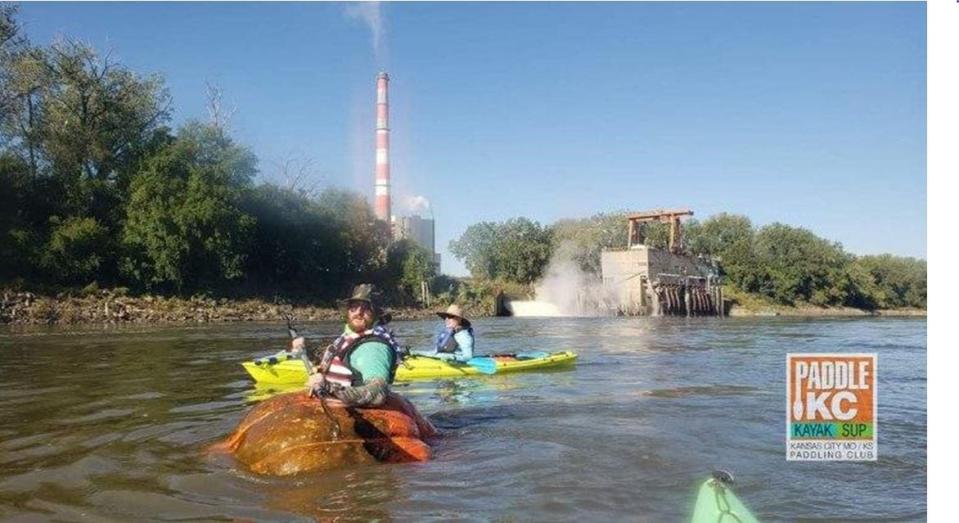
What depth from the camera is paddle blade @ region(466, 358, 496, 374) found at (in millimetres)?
12969

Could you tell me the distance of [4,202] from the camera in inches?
1366

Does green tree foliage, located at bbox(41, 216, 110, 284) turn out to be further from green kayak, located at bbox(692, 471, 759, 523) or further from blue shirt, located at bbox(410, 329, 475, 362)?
green kayak, located at bbox(692, 471, 759, 523)

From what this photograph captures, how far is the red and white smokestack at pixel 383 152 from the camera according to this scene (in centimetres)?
5294

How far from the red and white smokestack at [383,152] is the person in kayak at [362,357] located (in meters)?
46.8

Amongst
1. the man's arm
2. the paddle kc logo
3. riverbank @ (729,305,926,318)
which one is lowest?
riverbank @ (729,305,926,318)

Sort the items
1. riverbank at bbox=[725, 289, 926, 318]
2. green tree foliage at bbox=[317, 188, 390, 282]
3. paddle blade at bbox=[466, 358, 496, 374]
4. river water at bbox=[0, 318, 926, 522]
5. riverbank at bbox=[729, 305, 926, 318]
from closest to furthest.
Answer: river water at bbox=[0, 318, 926, 522], paddle blade at bbox=[466, 358, 496, 374], green tree foliage at bbox=[317, 188, 390, 282], riverbank at bbox=[729, 305, 926, 318], riverbank at bbox=[725, 289, 926, 318]

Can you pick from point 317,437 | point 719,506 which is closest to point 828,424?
point 719,506

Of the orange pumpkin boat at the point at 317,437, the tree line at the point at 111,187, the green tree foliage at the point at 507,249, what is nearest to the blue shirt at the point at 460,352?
the orange pumpkin boat at the point at 317,437

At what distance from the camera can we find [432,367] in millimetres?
12539

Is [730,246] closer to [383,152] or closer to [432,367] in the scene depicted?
[383,152]

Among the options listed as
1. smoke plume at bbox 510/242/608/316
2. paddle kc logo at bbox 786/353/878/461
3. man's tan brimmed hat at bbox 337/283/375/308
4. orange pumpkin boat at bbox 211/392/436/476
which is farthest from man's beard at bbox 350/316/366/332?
smoke plume at bbox 510/242/608/316

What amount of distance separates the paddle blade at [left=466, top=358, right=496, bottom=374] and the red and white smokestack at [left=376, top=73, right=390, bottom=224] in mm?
40336
